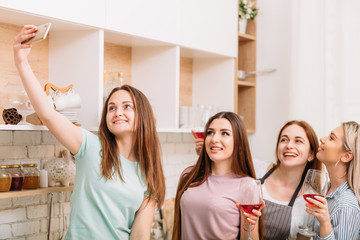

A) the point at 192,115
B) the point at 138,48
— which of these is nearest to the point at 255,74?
the point at 192,115

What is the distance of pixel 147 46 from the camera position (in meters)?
2.94

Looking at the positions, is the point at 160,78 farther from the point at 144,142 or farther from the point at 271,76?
the point at 271,76

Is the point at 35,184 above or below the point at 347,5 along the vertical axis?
below

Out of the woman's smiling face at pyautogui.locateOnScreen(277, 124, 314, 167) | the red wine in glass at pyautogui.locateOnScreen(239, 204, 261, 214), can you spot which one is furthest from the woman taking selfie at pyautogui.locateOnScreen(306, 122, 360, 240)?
the red wine in glass at pyautogui.locateOnScreen(239, 204, 261, 214)

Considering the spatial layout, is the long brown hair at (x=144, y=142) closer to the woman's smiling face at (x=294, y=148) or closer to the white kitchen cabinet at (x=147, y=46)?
the white kitchen cabinet at (x=147, y=46)

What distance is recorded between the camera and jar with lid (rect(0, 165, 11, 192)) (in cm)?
209

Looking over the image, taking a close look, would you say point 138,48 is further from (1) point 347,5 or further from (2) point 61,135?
(1) point 347,5

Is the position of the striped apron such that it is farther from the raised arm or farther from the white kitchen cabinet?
the raised arm

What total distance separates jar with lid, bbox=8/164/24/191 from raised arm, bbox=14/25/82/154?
31cm

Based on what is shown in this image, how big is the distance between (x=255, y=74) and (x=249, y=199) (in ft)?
6.43

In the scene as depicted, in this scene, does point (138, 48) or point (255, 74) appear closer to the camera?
point (138, 48)

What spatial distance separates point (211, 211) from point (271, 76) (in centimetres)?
169

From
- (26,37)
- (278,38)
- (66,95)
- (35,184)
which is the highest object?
(278,38)

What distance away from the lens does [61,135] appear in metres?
2.02
